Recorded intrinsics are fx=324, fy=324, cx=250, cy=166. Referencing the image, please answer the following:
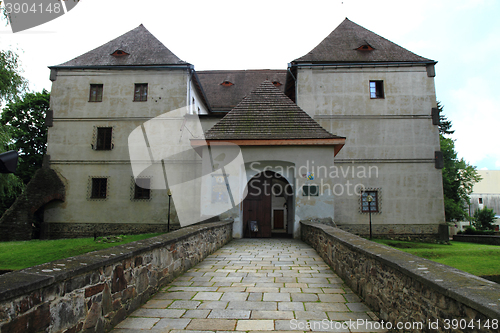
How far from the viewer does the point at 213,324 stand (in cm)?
341

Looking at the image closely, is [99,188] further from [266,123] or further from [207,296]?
[207,296]

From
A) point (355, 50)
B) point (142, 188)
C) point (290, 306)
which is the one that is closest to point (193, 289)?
point (290, 306)

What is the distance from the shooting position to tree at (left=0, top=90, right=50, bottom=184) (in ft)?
73.3

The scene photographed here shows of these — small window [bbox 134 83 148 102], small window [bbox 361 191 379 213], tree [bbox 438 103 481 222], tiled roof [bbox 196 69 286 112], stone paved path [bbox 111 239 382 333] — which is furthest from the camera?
tree [bbox 438 103 481 222]

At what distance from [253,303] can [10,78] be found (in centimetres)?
1357

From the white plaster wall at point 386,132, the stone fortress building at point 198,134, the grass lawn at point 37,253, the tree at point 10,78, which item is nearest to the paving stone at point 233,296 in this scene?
the grass lawn at point 37,253

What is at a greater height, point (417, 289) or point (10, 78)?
point (10, 78)

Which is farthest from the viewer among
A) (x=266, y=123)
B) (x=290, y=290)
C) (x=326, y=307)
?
(x=266, y=123)

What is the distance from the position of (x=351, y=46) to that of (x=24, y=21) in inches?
642

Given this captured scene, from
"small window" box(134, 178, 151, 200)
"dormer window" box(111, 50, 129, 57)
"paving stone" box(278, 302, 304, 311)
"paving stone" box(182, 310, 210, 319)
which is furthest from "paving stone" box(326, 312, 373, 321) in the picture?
"dormer window" box(111, 50, 129, 57)

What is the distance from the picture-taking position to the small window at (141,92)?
18328mm

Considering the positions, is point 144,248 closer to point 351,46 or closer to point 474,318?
point 474,318

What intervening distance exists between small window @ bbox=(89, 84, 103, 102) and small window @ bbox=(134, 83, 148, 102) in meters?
2.09

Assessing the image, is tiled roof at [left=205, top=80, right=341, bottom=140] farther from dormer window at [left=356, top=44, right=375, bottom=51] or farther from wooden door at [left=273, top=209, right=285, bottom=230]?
wooden door at [left=273, top=209, right=285, bottom=230]
